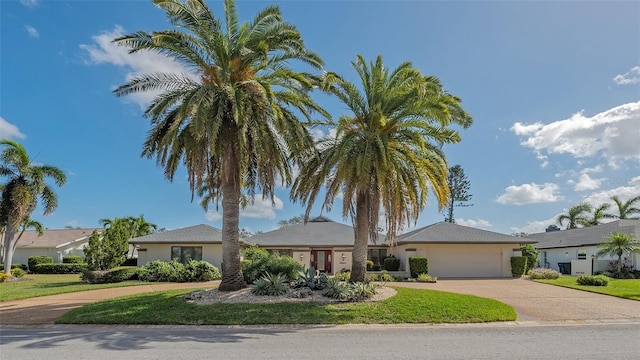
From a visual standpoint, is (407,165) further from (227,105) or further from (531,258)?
(531,258)

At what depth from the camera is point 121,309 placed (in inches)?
519

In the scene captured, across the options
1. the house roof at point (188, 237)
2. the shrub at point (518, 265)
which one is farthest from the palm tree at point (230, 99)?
the shrub at point (518, 265)

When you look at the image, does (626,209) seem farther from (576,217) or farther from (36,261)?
(36,261)

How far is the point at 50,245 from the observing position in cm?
4212

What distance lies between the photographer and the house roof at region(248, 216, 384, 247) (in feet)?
108

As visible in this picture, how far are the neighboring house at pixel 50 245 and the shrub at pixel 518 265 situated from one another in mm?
38393

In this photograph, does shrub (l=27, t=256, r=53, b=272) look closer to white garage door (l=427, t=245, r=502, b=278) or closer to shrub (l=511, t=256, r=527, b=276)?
white garage door (l=427, t=245, r=502, b=278)

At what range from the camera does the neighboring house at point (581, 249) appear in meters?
31.7

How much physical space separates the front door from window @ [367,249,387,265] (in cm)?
346

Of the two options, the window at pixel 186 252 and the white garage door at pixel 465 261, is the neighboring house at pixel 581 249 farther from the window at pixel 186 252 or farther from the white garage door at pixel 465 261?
the window at pixel 186 252

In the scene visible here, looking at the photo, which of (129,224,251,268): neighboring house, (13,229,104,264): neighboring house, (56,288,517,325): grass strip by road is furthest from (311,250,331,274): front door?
(13,229,104,264): neighboring house

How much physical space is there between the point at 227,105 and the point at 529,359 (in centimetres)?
1185

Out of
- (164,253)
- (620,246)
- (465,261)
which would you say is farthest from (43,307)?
(620,246)

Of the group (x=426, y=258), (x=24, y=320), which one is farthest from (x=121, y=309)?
(x=426, y=258)
